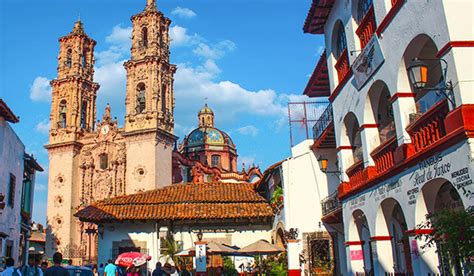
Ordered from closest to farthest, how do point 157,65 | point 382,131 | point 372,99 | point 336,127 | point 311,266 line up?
point 372,99 < point 382,131 < point 336,127 < point 311,266 < point 157,65

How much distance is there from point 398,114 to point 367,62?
7.50 ft

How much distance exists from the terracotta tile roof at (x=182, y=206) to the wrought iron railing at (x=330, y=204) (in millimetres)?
5392

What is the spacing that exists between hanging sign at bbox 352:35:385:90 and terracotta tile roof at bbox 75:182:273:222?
13540 mm

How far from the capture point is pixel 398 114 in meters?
11.7

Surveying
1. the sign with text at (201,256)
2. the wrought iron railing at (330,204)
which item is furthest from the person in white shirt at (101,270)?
the wrought iron railing at (330,204)

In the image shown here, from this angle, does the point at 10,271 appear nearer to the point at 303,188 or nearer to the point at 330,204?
the point at 330,204

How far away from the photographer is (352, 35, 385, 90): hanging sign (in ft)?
41.4

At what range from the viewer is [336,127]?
16875 millimetres

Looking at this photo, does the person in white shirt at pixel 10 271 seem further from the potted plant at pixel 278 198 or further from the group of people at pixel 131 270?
the potted plant at pixel 278 198

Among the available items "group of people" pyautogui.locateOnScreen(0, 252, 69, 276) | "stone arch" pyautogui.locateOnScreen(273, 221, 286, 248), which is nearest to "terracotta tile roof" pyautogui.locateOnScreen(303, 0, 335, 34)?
"stone arch" pyautogui.locateOnScreen(273, 221, 286, 248)

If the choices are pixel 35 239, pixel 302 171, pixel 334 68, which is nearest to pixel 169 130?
pixel 35 239

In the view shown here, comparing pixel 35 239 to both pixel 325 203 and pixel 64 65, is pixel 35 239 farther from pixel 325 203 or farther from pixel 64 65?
pixel 325 203

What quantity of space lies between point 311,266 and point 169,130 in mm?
28954

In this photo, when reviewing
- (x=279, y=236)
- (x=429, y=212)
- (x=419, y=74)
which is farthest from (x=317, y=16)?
(x=279, y=236)
